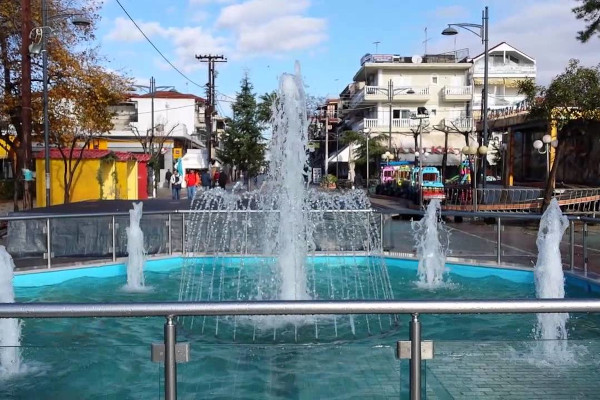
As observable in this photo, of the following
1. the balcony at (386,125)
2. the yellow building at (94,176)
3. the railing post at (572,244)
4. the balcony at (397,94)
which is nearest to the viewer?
the railing post at (572,244)

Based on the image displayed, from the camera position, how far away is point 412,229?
14148 mm

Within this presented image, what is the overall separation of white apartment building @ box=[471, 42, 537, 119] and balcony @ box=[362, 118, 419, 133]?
23.7 feet

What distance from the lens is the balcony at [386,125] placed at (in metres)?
63.0

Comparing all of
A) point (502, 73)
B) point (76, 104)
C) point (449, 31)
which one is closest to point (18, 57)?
point (76, 104)

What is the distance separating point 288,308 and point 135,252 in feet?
31.6

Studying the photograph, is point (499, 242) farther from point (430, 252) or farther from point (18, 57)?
point (18, 57)

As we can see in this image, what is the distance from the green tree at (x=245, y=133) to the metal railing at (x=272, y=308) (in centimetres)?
4681

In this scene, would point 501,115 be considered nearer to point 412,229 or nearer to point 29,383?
point 412,229

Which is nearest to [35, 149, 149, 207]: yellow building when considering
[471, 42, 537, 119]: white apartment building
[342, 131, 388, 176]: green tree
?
[342, 131, 388, 176]: green tree

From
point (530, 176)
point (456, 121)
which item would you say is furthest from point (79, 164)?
point (456, 121)

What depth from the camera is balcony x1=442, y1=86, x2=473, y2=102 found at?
64.0 m

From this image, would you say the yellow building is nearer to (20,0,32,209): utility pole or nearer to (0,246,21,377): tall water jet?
(20,0,32,209): utility pole

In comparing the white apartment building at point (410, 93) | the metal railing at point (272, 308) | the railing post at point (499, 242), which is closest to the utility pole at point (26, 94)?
the railing post at point (499, 242)

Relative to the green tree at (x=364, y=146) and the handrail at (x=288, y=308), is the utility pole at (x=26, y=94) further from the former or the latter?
the green tree at (x=364, y=146)
